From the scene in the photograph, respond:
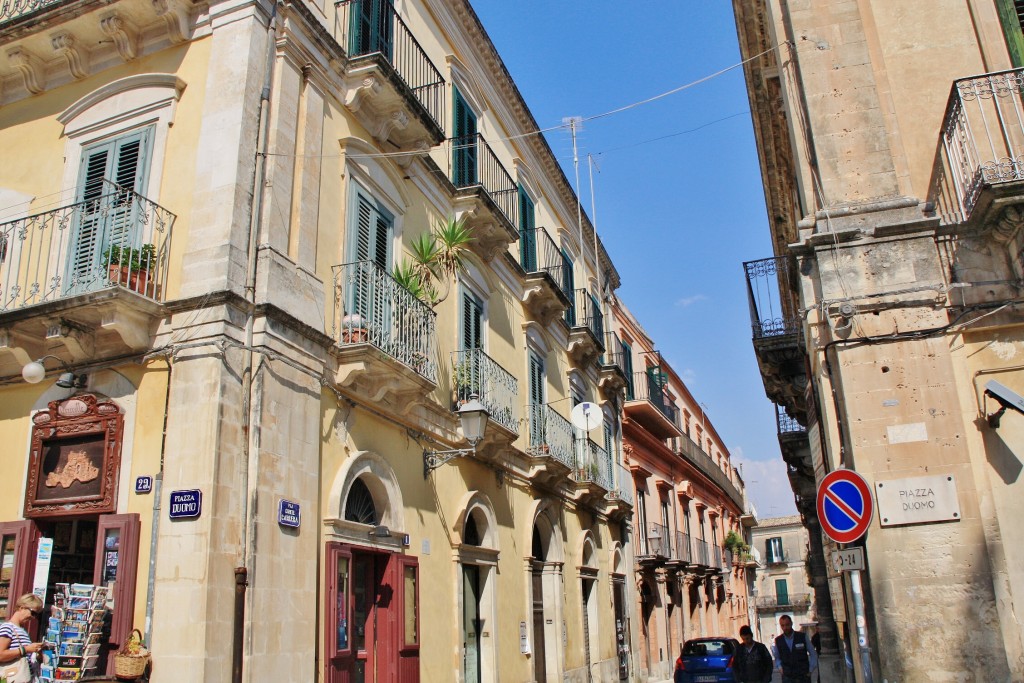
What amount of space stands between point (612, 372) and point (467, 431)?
37.6ft

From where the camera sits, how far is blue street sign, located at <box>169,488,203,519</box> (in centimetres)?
729

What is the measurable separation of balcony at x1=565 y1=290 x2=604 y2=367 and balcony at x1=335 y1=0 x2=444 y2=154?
7.97m

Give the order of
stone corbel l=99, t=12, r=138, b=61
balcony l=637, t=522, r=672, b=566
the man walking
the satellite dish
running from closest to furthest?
1. stone corbel l=99, t=12, r=138, b=61
2. the man walking
3. the satellite dish
4. balcony l=637, t=522, r=672, b=566

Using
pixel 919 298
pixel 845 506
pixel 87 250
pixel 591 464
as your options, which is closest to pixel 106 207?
pixel 87 250

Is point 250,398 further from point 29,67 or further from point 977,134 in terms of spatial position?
point 977,134

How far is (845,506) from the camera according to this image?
6.28 m

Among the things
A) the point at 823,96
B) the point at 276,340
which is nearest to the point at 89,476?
the point at 276,340

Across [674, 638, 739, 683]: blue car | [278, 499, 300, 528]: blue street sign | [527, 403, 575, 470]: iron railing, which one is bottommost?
[674, 638, 739, 683]: blue car

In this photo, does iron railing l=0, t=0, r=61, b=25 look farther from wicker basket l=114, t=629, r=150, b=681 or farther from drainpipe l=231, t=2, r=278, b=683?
wicker basket l=114, t=629, r=150, b=681

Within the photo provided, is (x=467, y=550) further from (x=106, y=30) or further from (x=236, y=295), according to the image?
(x=106, y=30)

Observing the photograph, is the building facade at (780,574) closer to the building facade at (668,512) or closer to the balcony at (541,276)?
the building facade at (668,512)

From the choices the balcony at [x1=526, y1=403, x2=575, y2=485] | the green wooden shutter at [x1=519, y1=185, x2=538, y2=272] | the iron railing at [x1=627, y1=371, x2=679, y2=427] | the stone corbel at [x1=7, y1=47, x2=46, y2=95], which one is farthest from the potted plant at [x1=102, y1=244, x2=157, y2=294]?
the iron railing at [x1=627, y1=371, x2=679, y2=427]

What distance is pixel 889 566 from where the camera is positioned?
24.9 ft

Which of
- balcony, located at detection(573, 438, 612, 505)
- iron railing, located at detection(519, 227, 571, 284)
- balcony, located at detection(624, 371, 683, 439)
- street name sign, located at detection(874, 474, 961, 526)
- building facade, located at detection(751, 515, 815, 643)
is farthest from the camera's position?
A: building facade, located at detection(751, 515, 815, 643)
